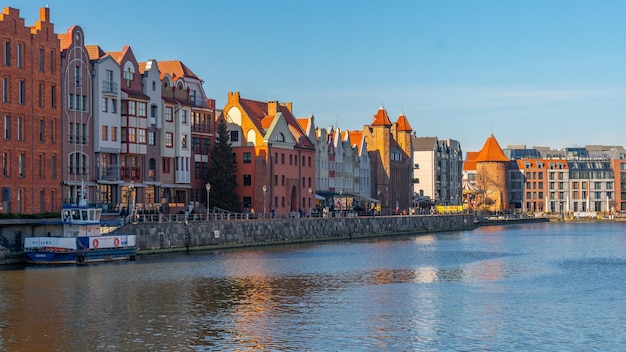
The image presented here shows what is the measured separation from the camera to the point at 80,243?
7081 centimetres

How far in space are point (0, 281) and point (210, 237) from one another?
32.0m

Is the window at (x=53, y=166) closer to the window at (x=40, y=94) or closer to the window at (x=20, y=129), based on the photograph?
the window at (x=20, y=129)

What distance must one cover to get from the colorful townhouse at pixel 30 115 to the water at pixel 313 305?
12.9 m

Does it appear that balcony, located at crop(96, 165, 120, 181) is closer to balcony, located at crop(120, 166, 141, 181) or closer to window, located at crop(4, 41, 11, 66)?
balcony, located at crop(120, 166, 141, 181)

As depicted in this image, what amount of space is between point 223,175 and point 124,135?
60.7ft

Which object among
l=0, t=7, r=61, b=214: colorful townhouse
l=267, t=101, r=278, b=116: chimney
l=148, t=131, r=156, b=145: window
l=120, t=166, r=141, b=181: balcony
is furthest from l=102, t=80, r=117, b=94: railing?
l=267, t=101, r=278, b=116: chimney

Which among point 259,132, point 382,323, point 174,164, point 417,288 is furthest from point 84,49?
point 382,323

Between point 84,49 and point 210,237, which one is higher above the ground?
point 84,49

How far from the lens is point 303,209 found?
12875cm

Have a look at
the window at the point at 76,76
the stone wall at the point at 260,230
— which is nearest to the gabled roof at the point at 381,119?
the stone wall at the point at 260,230

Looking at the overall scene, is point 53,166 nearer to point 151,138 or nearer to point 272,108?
point 151,138

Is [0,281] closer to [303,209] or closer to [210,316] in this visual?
[210,316]

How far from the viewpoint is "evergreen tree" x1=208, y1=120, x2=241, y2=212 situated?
111 meters

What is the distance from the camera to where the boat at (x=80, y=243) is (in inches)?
2734
